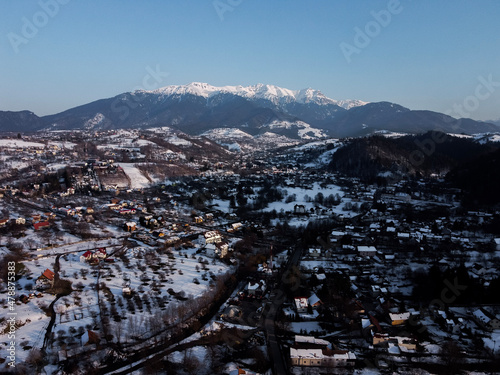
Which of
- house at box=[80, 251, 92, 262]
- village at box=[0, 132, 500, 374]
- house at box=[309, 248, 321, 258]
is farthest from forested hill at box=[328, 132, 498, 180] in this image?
house at box=[80, 251, 92, 262]

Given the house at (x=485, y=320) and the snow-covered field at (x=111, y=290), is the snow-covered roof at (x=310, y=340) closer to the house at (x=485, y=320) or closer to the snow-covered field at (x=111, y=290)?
the snow-covered field at (x=111, y=290)

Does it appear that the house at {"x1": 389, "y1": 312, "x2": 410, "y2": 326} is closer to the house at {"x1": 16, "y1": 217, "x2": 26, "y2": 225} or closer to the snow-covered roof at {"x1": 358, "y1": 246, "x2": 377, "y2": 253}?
the snow-covered roof at {"x1": 358, "y1": 246, "x2": 377, "y2": 253}

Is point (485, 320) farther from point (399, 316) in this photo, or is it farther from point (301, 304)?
point (301, 304)

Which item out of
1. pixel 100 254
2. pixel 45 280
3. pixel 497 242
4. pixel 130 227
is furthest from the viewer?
pixel 130 227

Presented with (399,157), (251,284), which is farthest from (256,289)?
(399,157)

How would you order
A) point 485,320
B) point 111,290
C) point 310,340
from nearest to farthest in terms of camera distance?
point 310,340
point 485,320
point 111,290

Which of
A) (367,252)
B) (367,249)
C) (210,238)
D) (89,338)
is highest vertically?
→ (210,238)

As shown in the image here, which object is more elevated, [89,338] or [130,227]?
[130,227]

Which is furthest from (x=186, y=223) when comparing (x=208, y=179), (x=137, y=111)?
(x=137, y=111)
